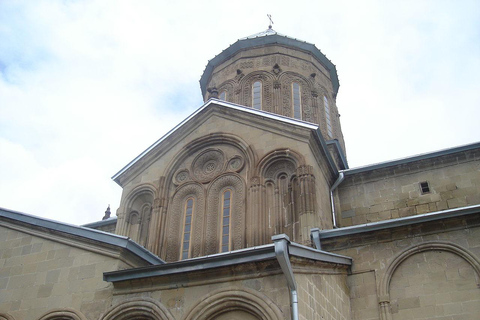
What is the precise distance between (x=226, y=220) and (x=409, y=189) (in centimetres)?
518

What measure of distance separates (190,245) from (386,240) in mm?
5145

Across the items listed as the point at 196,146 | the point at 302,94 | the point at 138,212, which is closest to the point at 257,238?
the point at 196,146

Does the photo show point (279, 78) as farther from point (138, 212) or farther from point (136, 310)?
point (136, 310)

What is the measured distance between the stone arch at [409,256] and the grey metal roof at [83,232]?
501 cm

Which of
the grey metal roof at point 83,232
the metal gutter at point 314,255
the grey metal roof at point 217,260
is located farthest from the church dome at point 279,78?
the grey metal roof at point 217,260

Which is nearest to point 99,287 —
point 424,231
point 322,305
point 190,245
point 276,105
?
point 190,245

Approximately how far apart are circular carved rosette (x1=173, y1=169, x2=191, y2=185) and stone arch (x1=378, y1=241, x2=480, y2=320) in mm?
6386

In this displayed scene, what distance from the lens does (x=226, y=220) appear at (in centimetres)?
1270

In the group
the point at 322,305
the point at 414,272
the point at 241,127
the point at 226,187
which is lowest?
the point at 322,305

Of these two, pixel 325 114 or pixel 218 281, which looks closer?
pixel 218 281

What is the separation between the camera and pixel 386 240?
1059 centimetres

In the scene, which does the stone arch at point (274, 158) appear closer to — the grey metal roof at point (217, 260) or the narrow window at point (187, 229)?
the narrow window at point (187, 229)

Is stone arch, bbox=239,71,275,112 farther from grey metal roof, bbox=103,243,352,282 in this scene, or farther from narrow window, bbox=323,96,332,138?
grey metal roof, bbox=103,243,352,282

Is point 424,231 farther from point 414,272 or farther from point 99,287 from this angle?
point 99,287
